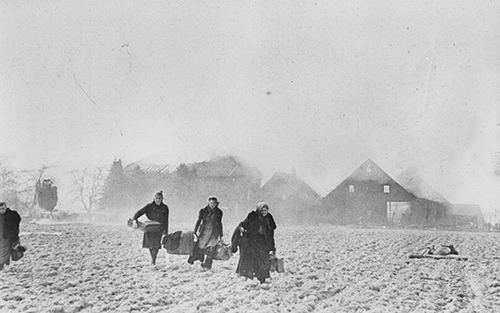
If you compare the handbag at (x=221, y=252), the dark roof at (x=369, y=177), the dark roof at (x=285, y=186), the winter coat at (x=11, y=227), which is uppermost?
the dark roof at (x=369, y=177)

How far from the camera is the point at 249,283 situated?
9.83 m

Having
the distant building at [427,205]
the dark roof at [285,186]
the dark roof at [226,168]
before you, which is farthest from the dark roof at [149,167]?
the distant building at [427,205]

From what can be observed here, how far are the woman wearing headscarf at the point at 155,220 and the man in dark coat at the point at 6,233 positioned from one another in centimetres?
277

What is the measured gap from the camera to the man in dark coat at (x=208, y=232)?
1077 centimetres

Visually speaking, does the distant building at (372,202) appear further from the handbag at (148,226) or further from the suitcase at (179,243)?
the handbag at (148,226)

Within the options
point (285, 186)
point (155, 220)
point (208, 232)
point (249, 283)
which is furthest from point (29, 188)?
point (249, 283)

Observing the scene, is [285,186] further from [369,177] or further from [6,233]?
[6,233]

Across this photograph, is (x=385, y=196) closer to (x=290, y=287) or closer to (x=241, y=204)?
(x=241, y=204)

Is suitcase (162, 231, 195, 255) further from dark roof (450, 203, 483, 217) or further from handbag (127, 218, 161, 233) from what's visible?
dark roof (450, 203, 483, 217)

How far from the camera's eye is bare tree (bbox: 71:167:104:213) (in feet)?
71.3

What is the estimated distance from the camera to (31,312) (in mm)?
7484

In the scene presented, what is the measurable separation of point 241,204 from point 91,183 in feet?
28.7

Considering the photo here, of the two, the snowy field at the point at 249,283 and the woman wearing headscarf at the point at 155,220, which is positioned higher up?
the woman wearing headscarf at the point at 155,220

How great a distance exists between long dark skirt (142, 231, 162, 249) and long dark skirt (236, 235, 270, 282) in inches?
85.9
